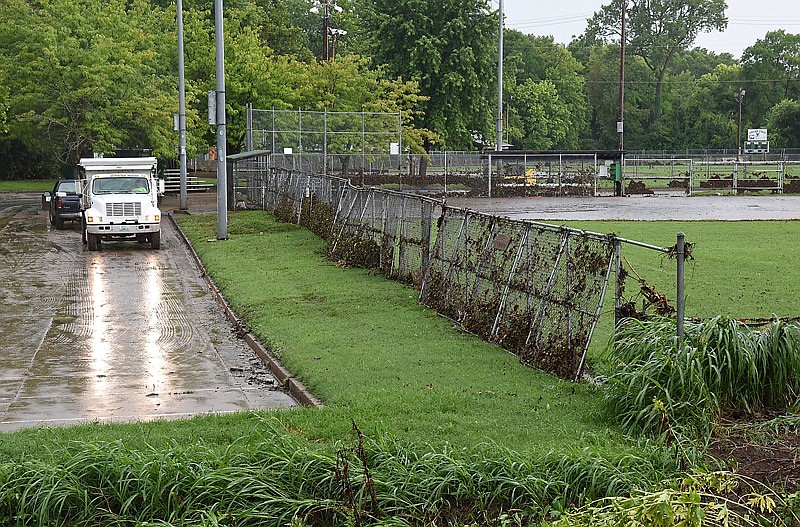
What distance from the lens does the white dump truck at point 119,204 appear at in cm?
2702

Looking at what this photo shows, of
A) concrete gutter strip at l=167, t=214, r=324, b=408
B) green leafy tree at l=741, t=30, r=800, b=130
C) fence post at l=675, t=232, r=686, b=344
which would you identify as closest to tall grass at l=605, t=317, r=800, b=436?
fence post at l=675, t=232, r=686, b=344

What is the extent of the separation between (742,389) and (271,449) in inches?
170

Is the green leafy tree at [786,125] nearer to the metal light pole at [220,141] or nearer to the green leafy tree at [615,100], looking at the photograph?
the green leafy tree at [615,100]

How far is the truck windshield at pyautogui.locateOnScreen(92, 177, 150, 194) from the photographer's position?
28.0 m

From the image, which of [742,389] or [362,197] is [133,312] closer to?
[362,197]

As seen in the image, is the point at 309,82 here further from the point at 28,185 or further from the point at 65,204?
the point at 65,204

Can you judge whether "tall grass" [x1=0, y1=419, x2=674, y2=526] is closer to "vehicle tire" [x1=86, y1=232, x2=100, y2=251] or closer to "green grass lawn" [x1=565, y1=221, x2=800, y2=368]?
"green grass lawn" [x1=565, y1=221, x2=800, y2=368]

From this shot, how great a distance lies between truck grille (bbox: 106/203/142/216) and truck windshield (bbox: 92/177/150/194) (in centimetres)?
96

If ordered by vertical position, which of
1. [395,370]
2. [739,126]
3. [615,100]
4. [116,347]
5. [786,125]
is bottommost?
[116,347]

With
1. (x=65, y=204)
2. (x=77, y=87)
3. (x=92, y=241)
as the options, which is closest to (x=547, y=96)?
(x=77, y=87)

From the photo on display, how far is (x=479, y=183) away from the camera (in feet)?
178

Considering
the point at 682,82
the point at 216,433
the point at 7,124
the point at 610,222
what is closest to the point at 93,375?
the point at 216,433

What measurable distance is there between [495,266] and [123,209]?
16.0 m

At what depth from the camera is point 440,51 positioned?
63.6m
